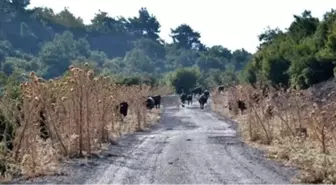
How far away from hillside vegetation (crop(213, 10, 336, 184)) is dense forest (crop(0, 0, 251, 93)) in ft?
176

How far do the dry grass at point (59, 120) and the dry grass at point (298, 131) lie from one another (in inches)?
222

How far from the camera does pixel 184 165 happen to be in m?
21.5

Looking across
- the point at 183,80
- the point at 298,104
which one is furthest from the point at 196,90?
the point at 298,104

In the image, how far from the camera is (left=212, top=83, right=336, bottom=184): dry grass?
18419mm

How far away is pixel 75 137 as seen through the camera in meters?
24.6

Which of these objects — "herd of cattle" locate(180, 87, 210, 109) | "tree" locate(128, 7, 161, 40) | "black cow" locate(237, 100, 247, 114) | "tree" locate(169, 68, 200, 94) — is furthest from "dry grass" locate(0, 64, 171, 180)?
"tree" locate(128, 7, 161, 40)

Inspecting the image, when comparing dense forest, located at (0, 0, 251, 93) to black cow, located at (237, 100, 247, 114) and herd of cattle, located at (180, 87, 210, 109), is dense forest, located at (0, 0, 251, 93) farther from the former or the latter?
black cow, located at (237, 100, 247, 114)

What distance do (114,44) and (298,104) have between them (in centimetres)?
16210

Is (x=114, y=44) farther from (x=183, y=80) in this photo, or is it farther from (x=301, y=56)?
(x=301, y=56)

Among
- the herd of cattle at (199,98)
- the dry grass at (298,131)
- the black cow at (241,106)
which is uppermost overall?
the herd of cattle at (199,98)

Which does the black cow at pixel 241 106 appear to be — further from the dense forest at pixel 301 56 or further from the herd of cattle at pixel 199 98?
the herd of cattle at pixel 199 98

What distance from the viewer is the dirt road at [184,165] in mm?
18344

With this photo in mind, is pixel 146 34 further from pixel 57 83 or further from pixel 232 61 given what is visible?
pixel 57 83

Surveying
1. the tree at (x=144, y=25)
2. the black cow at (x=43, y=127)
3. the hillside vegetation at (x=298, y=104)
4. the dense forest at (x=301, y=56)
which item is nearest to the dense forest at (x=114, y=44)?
the tree at (x=144, y=25)
